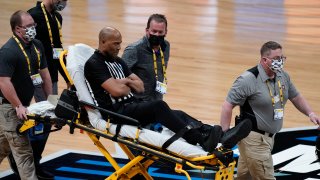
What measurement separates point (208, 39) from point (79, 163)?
587cm

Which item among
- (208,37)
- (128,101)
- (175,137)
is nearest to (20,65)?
(128,101)

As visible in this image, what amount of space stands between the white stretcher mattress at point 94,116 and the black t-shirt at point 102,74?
79mm

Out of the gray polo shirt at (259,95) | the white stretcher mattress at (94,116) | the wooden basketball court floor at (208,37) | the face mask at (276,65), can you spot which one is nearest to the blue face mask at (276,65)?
the face mask at (276,65)

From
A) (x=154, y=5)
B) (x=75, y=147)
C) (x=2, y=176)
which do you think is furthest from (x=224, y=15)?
(x=2, y=176)

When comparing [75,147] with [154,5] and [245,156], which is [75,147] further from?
[154,5]

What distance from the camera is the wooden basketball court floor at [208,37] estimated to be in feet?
39.3

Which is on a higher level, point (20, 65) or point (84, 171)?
point (20, 65)

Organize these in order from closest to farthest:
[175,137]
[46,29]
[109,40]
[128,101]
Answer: [175,137]
[109,40]
[128,101]
[46,29]

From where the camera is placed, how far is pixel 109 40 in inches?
315

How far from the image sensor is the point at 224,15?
55.4ft

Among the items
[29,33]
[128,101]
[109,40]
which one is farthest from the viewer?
[29,33]

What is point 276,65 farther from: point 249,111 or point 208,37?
point 208,37

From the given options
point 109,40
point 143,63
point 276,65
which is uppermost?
point 109,40

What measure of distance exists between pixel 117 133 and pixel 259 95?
143cm
